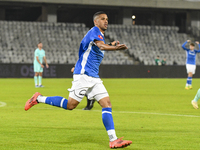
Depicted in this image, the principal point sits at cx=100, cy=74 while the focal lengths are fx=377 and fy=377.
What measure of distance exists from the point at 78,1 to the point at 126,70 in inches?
409

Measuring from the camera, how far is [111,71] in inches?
1267

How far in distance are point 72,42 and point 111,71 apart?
22.8 ft

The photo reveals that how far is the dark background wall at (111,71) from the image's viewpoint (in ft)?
97.7

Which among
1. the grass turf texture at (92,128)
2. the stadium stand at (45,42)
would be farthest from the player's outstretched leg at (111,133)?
the stadium stand at (45,42)

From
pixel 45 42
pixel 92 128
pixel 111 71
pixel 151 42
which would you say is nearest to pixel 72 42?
pixel 45 42

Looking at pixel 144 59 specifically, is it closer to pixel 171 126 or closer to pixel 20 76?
pixel 20 76

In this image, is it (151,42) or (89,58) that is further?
(151,42)

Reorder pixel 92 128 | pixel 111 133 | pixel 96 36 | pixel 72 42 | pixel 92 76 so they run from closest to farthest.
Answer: pixel 111 133 → pixel 96 36 → pixel 92 76 → pixel 92 128 → pixel 72 42

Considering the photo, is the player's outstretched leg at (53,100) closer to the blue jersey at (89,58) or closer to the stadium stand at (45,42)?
the blue jersey at (89,58)

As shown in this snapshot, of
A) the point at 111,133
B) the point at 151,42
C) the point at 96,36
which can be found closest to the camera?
the point at 111,133

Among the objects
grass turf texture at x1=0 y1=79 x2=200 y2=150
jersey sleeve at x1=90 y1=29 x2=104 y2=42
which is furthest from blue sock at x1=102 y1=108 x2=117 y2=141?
jersey sleeve at x1=90 y1=29 x2=104 y2=42

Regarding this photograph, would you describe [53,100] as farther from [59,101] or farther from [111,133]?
[111,133]

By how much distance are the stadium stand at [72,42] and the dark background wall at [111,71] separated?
201 centimetres

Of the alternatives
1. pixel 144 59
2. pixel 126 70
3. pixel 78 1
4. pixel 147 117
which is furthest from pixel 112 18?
pixel 147 117
